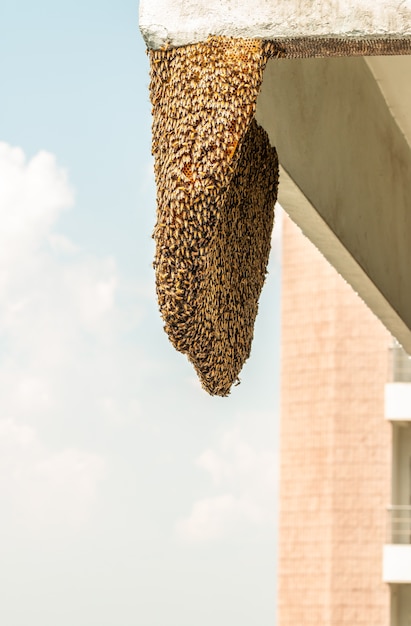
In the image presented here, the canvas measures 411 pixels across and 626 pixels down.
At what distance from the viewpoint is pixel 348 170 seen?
557 cm

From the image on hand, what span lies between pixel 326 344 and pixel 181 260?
15202mm

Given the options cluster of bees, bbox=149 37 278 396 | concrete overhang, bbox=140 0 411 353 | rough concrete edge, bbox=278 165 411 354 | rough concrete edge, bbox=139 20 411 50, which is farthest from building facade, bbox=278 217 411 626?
rough concrete edge, bbox=139 20 411 50

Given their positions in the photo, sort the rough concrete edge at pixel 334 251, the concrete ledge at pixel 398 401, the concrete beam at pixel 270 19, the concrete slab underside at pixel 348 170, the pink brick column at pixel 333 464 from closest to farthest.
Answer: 1. the concrete beam at pixel 270 19
2. the concrete slab underside at pixel 348 170
3. the rough concrete edge at pixel 334 251
4. the pink brick column at pixel 333 464
5. the concrete ledge at pixel 398 401

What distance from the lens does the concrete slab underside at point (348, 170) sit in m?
4.75

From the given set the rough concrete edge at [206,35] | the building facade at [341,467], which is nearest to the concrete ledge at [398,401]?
the building facade at [341,467]

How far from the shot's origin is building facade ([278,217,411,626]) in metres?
18.0

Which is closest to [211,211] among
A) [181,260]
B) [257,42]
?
[181,260]

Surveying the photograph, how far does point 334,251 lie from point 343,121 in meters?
0.49

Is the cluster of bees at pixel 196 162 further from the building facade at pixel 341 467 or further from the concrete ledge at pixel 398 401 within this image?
the concrete ledge at pixel 398 401

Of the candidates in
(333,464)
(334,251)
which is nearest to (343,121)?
(334,251)

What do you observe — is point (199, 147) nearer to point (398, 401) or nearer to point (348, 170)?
point (348, 170)

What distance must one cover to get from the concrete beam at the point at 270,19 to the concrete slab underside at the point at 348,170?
83cm

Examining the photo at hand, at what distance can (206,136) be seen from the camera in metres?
3.44

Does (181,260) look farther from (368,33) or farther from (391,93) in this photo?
(391,93)
